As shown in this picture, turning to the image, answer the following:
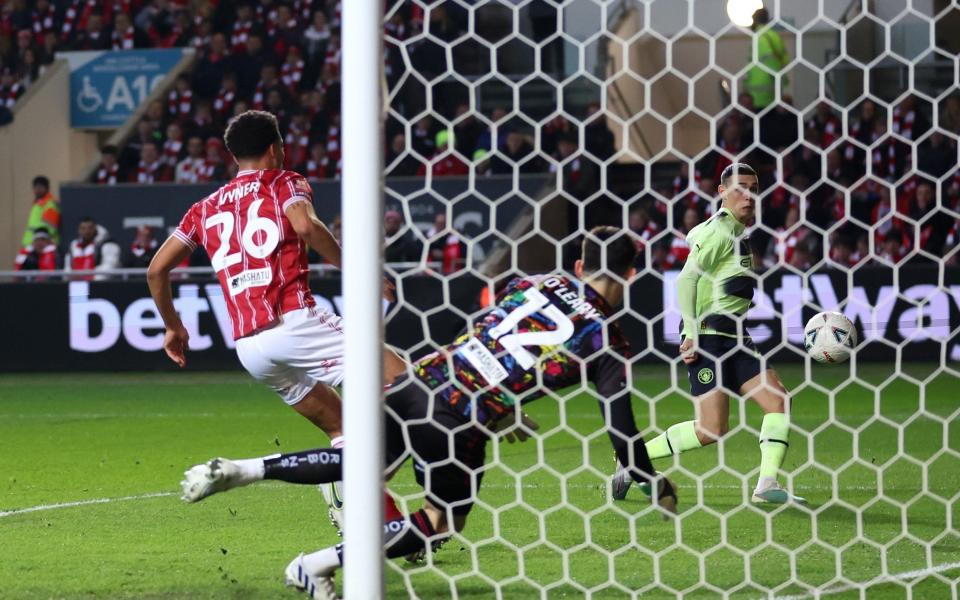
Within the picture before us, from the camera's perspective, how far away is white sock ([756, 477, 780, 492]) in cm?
595

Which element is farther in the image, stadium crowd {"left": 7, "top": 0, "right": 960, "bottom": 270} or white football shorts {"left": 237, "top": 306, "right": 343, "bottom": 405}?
stadium crowd {"left": 7, "top": 0, "right": 960, "bottom": 270}

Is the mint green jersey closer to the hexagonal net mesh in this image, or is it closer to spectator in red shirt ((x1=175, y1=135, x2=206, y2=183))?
the hexagonal net mesh

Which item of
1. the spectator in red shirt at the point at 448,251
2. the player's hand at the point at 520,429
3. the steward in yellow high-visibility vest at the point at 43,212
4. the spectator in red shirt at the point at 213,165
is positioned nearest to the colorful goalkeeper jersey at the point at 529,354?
the player's hand at the point at 520,429

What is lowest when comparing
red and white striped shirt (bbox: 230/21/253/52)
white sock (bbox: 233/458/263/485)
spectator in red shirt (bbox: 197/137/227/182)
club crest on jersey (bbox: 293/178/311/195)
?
white sock (bbox: 233/458/263/485)

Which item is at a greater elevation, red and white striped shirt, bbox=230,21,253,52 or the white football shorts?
red and white striped shirt, bbox=230,21,253,52

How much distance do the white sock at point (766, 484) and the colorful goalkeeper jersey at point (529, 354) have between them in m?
1.78

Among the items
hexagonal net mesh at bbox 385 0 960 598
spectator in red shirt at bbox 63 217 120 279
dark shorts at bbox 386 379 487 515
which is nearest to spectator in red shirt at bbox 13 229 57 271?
spectator in red shirt at bbox 63 217 120 279

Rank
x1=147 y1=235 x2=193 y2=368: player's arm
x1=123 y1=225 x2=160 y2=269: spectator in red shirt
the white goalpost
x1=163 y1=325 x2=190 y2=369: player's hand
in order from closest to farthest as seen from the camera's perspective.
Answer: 1. the white goalpost
2. x1=147 y1=235 x2=193 y2=368: player's arm
3. x1=163 y1=325 x2=190 y2=369: player's hand
4. x1=123 y1=225 x2=160 y2=269: spectator in red shirt

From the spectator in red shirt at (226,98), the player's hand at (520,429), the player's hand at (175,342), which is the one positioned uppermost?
the spectator in red shirt at (226,98)

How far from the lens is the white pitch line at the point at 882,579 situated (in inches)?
167

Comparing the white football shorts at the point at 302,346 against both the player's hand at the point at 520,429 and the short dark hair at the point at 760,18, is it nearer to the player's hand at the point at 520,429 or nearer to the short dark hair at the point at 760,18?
the player's hand at the point at 520,429

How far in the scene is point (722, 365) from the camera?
244 inches

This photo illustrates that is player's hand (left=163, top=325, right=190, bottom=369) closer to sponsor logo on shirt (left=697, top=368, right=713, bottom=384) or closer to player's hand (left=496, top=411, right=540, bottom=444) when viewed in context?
player's hand (left=496, top=411, right=540, bottom=444)

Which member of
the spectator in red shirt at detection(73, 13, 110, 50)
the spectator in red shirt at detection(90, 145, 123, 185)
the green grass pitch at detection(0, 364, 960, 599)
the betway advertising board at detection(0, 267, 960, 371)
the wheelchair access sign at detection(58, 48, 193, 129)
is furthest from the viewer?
the spectator in red shirt at detection(73, 13, 110, 50)
